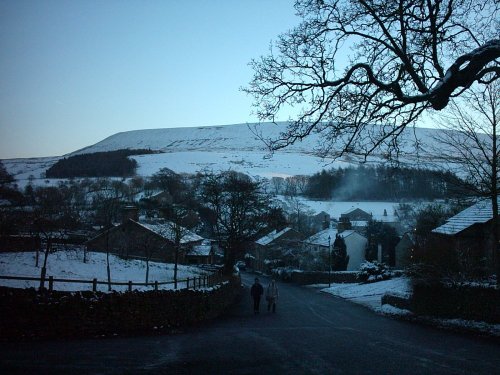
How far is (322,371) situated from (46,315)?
8566 mm

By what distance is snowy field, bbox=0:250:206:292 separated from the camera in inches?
992

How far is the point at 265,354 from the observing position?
9492mm

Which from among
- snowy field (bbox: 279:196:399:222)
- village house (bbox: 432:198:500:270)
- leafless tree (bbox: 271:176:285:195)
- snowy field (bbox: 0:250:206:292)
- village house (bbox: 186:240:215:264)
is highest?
leafless tree (bbox: 271:176:285:195)

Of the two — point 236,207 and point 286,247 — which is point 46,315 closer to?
point 236,207

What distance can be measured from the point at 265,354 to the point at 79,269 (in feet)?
82.7

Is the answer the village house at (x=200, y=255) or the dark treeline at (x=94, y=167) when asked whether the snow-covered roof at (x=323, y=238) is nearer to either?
the village house at (x=200, y=255)

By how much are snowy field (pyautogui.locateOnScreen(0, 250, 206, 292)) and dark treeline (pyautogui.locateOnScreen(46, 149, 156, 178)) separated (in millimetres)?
81993

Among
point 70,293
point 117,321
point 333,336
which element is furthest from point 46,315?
point 333,336

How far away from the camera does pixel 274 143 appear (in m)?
9.89

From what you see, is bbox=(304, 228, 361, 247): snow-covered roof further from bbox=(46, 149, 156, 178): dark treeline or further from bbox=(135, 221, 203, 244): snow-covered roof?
bbox=(46, 149, 156, 178): dark treeline

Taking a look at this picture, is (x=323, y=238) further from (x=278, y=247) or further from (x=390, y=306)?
(x=390, y=306)

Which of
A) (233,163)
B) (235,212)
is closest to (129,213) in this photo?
(235,212)

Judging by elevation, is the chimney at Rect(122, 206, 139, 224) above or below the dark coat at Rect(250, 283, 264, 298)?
above

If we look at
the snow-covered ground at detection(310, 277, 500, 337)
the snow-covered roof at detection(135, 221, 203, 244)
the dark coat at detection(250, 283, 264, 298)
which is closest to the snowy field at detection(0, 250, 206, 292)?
the snow-covered roof at detection(135, 221, 203, 244)
